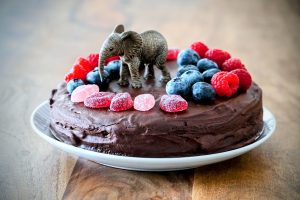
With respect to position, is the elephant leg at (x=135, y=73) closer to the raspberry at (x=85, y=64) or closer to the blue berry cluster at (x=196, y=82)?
the blue berry cluster at (x=196, y=82)

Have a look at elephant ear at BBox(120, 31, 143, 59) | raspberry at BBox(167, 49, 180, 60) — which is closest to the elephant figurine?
elephant ear at BBox(120, 31, 143, 59)

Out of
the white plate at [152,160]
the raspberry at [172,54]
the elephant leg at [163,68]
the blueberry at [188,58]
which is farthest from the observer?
the raspberry at [172,54]

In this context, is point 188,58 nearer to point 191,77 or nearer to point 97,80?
point 191,77

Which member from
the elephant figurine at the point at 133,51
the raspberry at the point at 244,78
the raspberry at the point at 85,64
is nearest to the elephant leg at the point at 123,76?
the elephant figurine at the point at 133,51

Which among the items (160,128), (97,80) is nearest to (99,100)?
(97,80)

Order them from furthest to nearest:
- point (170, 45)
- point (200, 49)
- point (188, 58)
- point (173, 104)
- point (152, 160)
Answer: point (170, 45) → point (200, 49) → point (188, 58) → point (173, 104) → point (152, 160)
